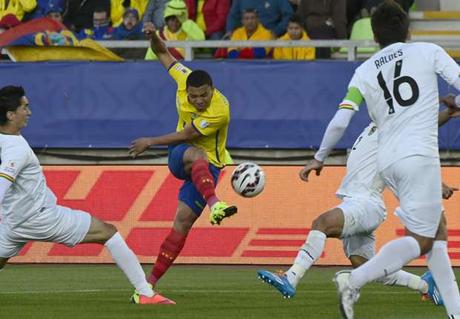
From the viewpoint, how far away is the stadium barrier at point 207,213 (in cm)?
1780

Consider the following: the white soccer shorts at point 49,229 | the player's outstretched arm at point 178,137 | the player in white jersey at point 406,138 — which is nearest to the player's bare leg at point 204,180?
the player's outstretched arm at point 178,137

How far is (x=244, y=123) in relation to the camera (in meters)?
20.7

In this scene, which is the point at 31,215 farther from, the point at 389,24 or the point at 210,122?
the point at 389,24

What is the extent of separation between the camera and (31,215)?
11781 millimetres

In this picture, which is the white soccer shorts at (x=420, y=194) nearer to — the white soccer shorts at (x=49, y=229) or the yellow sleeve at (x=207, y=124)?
the white soccer shorts at (x=49, y=229)

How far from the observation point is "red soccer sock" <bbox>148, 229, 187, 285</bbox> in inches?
527

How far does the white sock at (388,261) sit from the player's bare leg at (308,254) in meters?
1.08

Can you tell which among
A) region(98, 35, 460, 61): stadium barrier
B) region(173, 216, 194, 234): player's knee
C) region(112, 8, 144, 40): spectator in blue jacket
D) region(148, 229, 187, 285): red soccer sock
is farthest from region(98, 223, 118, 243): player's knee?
region(112, 8, 144, 40): spectator in blue jacket

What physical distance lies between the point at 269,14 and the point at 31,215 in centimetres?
1056

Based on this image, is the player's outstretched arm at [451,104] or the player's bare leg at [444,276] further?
the player's outstretched arm at [451,104]

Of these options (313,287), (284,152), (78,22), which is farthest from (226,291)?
(78,22)

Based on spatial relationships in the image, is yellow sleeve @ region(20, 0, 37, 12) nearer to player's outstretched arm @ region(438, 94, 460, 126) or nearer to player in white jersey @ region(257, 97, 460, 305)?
player in white jersey @ region(257, 97, 460, 305)

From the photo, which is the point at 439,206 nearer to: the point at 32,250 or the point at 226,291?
the point at 226,291

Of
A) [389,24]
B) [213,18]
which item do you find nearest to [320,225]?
[389,24]
